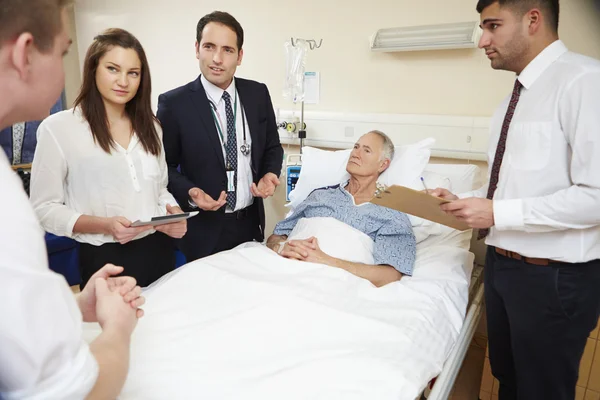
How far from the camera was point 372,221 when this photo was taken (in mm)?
2061

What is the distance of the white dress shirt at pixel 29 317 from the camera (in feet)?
1.74

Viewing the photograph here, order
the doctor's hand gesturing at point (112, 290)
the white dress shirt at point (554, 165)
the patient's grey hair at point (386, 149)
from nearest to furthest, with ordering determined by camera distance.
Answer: the doctor's hand gesturing at point (112, 290)
the white dress shirt at point (554, 165)
the patient's grey hair at point (386, 149)

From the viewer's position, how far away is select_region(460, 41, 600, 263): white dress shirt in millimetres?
1269

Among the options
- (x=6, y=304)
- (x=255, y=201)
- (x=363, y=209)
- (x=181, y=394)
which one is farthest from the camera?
(x=255, y=201)

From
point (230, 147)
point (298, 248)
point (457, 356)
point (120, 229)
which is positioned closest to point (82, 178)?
point (120, 229)

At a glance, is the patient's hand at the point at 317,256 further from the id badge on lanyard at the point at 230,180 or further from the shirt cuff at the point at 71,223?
the shirt cuff at the point at 71,223

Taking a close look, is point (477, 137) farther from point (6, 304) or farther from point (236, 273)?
point (6, 304)

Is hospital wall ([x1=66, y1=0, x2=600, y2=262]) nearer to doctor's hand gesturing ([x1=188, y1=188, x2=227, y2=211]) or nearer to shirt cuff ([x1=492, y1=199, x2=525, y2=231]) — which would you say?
shirt cuff ([x1=492, y1=199, x2=525, y2=231])

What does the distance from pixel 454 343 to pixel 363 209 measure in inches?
32.1

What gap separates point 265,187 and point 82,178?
85 cm

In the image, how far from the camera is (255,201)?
7.63 ft

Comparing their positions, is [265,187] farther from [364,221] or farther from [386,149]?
[386,149]

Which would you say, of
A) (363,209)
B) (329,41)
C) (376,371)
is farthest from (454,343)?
(329,41)

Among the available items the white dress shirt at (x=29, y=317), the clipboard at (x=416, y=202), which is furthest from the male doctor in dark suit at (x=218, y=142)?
the white dress shirt at (x=29, y=317)
